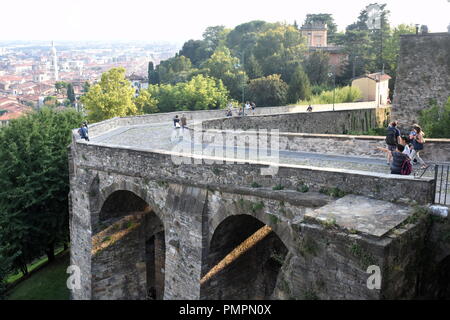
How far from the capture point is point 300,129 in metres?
28.6

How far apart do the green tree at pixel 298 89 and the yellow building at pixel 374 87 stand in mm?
4859

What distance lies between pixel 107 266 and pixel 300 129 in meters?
16.3

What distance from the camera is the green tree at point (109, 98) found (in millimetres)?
36281

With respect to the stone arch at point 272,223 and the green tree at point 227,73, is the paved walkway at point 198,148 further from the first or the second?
the green tree at point 227,73

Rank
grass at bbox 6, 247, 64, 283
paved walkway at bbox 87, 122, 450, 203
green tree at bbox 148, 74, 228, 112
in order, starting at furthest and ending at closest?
green tree at bbox 148, 74, 228, 112 → grass at bbox 6, 247, 64, 283 → paved walkway at bbox 87, 122, 450, 203

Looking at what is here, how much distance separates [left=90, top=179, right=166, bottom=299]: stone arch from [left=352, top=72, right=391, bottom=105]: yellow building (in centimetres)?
3336

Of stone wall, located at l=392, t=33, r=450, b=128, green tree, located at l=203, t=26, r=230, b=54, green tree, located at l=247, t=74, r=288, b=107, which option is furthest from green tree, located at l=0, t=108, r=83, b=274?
green tree, located at l=203, t=26, r=230, b=54

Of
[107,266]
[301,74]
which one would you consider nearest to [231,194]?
[107,266]

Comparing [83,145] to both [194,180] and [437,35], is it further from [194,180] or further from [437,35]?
[437,35]

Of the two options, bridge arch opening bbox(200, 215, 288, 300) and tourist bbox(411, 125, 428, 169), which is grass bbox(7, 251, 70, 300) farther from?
tourist bbox(411, 125, 428, 169)

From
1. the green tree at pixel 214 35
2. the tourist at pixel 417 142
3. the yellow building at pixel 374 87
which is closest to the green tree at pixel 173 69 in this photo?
the green tree at pixel 214 35

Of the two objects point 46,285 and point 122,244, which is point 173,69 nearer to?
point 46,285

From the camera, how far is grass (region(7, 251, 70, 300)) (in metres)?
20.2

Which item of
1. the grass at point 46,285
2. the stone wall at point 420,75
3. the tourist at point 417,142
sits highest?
the stone wall at point 420,75
